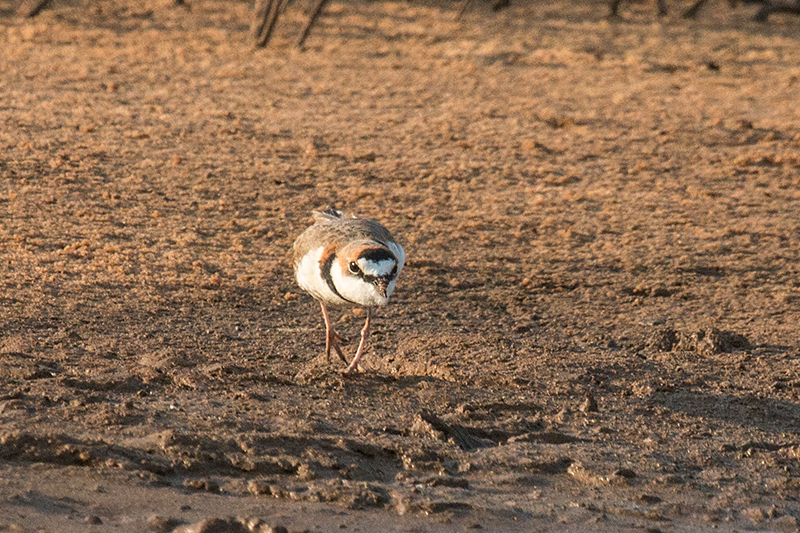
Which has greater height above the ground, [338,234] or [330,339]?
[338,234]

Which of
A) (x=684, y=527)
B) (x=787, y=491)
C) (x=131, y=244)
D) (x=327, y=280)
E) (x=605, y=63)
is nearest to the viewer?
(x=684, y=527)

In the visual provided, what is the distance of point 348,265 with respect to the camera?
5582 millimetres

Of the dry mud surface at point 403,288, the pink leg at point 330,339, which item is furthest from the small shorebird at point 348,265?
the dry mud surface at point 403,288

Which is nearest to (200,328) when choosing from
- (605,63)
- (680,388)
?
(680,388)

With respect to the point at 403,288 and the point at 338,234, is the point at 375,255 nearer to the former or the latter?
the point at 338,234

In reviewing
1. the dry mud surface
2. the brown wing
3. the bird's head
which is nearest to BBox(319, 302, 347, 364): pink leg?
the dry mud surface

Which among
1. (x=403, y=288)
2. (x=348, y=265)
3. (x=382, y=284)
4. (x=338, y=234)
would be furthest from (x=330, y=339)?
(x=403, y=288)

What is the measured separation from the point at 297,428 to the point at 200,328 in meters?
1.93

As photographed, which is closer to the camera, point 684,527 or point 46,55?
point 684,527

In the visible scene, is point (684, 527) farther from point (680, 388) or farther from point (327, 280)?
point (327, 280)

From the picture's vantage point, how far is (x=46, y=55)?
44.7 feet

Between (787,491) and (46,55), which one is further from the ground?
(787,491)

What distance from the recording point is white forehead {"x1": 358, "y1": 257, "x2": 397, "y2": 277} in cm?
545

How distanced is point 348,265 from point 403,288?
208cm
